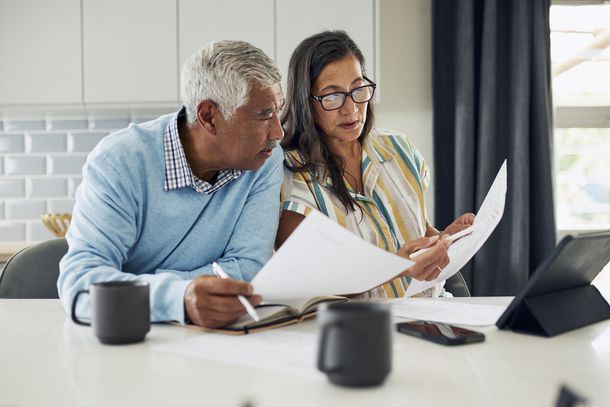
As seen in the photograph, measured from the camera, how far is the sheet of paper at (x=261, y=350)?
863 millimetres

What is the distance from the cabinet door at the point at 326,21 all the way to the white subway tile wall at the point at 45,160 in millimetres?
971

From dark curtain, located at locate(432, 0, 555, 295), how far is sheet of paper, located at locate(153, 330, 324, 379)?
217 cm

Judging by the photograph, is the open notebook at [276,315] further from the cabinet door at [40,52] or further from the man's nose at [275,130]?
the cabinet door at [40,52]

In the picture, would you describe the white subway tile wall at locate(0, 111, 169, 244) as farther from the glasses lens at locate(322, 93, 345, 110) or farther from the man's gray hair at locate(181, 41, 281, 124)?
the man's gray hair at locate(181, 41, 281, 124)

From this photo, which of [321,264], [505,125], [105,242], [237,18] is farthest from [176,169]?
[505,125]

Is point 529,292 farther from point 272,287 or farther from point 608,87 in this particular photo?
point 608,87

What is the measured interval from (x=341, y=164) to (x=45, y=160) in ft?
6.99

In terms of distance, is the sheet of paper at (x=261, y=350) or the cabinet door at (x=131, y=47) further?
the cabinet door at (x=131, y=47)

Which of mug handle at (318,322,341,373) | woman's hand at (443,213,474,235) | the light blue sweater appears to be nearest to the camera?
mug handle at (318,322,341,373)

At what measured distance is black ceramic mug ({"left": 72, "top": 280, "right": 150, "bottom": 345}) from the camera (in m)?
0.98

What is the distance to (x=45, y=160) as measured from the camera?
10.9ft

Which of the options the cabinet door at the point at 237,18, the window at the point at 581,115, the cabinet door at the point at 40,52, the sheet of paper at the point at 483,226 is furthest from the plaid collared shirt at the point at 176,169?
the window at the point at 581,115

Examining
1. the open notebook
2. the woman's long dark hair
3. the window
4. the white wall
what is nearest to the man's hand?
the open notebook

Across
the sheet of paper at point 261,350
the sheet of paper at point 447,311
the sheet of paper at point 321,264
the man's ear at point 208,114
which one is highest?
the man's ear at point 208,114
